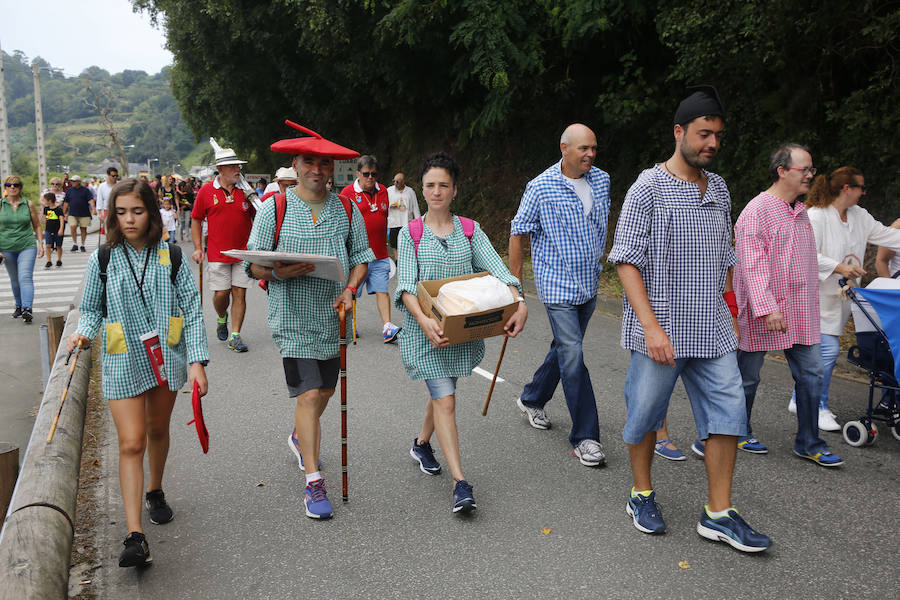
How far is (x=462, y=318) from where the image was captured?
4.01m

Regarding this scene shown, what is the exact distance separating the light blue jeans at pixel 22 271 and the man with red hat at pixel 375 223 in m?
4.95

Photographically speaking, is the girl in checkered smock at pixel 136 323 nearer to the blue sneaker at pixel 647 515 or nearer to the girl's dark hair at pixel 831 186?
the blue sneaker at pixel 647 515

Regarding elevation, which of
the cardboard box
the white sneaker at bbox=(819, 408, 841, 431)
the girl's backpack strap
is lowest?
the white sneaker at bbox=(819, 408, 841, 431)

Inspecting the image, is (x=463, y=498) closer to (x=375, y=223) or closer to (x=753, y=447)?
(x=753, y=447)

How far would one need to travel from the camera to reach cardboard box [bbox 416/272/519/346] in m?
4.02

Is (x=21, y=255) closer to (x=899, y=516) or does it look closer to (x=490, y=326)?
(x=490, y=326)

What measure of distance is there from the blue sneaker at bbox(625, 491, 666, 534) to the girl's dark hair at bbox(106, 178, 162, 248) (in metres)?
2.80

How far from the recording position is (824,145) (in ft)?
36.8

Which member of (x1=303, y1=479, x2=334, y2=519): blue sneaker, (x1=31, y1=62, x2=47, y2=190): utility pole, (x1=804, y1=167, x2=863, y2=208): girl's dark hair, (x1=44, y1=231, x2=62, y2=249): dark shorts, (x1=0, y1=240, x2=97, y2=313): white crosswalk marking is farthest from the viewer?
(x1=31, y1=62, x2=47, y2=190): utility pole

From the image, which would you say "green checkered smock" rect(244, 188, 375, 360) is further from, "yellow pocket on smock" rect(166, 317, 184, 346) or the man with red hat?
the man with red hat

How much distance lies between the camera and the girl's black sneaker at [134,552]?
3580mm

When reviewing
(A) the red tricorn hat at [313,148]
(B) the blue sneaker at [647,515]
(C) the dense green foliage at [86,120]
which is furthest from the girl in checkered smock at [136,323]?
(C) the dense green foliage at [86,120]

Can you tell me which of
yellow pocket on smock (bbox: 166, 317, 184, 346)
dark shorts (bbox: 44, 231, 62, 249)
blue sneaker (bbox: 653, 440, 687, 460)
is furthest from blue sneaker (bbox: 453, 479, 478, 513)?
dark shorts (bbox: 44, 231, 62, 249)

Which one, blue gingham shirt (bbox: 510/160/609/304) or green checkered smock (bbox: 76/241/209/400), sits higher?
blue gingham shirt (bbox: 510/160/609/304)
